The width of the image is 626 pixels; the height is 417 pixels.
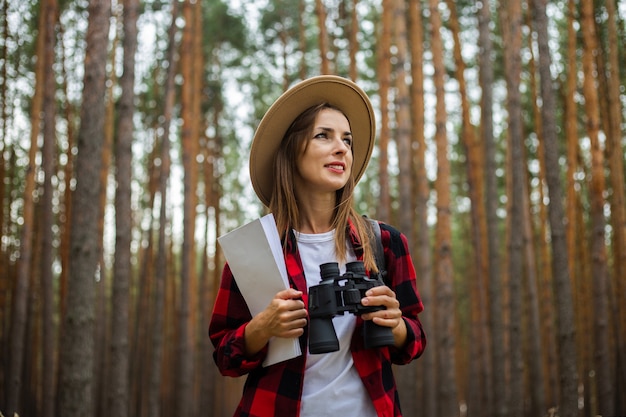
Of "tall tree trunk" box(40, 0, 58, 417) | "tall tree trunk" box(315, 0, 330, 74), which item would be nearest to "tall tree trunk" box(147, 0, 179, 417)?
"tall tree trunk" box(40, 0, 58, 417)

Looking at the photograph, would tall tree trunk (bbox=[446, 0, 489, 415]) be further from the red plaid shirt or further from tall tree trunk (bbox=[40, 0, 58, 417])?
the red plaid shirt

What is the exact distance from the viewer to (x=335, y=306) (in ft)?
4.13

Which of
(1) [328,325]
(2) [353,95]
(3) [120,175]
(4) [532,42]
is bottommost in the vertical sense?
(1) [328,325]

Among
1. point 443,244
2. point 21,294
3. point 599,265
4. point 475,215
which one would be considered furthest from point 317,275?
point 475,215

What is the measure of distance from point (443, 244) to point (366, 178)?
866cm

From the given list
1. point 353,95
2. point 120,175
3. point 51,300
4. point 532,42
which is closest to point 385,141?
point 532,42

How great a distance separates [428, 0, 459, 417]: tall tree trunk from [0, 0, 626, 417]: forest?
22 mm

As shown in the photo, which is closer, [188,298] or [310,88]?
[310,88]

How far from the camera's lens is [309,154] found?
1.51 meters

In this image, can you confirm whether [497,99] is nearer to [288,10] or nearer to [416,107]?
[288,10]

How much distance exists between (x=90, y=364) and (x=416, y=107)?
509 centimetres

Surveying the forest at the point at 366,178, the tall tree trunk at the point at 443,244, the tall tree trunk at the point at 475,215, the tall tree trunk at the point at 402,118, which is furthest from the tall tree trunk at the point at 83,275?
the tall tree trunk at the point at 475,215

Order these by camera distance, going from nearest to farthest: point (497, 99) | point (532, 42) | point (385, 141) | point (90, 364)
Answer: point (90, 364) < point (385, 141) < point (532, 42) < point (497, 99)

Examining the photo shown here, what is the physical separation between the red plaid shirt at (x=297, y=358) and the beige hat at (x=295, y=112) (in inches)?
9.4
